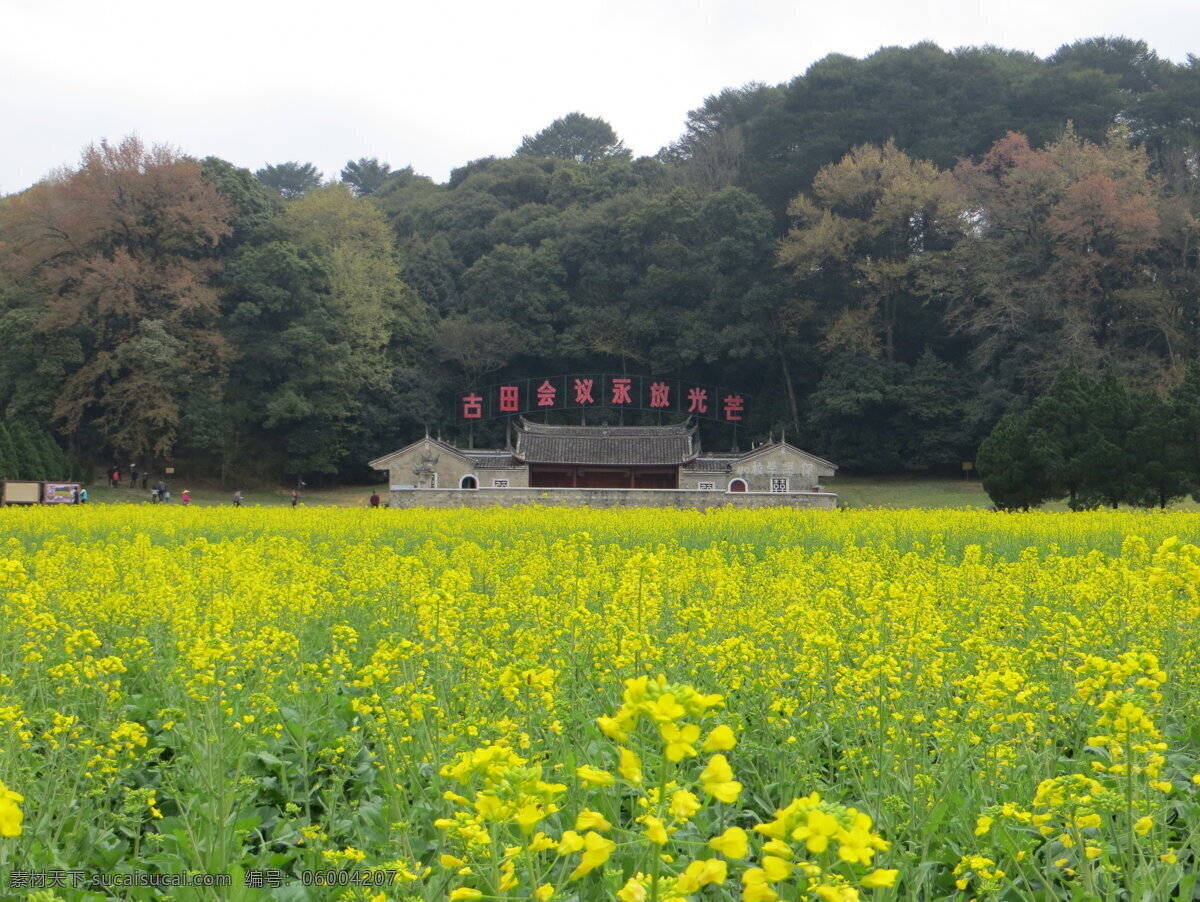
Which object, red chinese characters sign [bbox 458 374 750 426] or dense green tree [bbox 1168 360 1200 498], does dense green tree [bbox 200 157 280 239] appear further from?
dense green tree [bbox 1168 360 1200 498]

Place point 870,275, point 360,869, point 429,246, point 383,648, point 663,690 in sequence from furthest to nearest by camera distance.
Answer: point 429,246
point 870,275
point 383,648
point 360,869
point 663,690

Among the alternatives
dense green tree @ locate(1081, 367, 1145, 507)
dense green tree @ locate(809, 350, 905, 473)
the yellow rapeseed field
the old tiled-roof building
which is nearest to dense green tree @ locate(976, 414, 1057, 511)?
dense green tree @ locate(1081, 367, 1145, 507)

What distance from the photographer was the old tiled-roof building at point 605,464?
30.4 metres

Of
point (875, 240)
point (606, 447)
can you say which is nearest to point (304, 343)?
point (606, 447)

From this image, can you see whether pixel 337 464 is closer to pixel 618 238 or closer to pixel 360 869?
pixel 618 238

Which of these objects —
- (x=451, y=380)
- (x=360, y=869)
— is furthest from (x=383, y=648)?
(x=451, y=380)

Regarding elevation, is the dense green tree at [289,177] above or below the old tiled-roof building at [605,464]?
above

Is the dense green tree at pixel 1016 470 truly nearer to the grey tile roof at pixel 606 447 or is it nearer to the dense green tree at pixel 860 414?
the dense green tree at pixel 860 414

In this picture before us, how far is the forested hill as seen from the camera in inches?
1233

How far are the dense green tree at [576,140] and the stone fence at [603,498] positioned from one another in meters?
37.5

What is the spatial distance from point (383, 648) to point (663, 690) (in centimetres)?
210

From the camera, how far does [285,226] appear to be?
1412 inches

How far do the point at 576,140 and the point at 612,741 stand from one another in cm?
5622

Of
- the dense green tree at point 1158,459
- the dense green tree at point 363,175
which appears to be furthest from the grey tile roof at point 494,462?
the dense green tree at point 363,175
